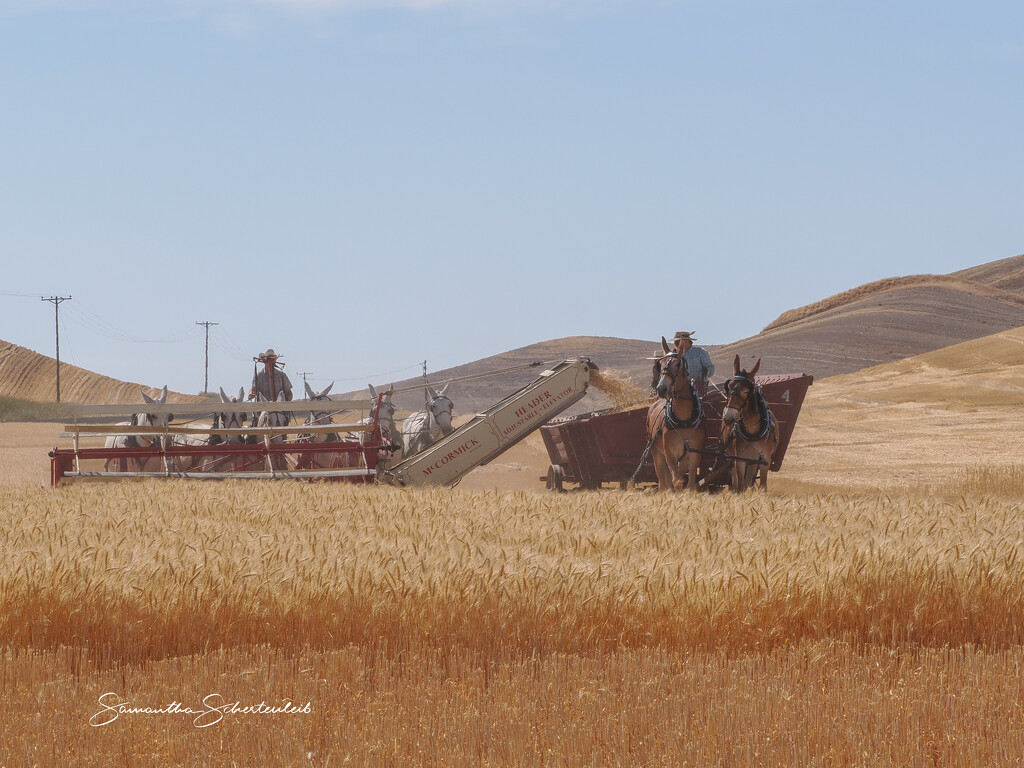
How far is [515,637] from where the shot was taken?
6137 mm

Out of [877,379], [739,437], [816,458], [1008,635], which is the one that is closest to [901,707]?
[1008,635]

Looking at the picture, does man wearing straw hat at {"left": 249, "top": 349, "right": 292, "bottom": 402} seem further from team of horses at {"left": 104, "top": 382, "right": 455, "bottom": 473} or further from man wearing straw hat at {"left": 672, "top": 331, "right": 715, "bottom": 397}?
man wearing straw hat at {"left": 672, "top": 331, "right": 715, "bottom": 397}

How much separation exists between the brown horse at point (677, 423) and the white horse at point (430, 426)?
585 cm

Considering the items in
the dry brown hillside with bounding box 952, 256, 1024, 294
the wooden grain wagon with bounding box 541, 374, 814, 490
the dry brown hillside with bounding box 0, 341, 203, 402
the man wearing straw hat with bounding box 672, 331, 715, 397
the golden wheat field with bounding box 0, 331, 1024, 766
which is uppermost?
the dry brown hillside with bounding box 952, 256, 1024, 294

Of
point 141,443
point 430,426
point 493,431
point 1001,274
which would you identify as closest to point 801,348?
point 1001,274

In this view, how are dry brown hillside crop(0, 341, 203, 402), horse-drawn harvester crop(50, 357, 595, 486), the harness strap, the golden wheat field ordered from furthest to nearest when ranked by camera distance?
dry brown hillside crop(0, 341, 203, 402)
horse-drawn harvester crop(50, 357, 595, 486)
the harness strap
the golden wheat field

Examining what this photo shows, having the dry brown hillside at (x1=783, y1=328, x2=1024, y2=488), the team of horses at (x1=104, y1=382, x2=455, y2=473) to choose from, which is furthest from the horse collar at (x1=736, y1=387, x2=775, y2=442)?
the dry brown hillside at (x1=783, y1=328, x2=1024, y2=488)

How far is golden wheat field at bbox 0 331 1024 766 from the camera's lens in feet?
14.7

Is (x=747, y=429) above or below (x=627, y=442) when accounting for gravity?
above

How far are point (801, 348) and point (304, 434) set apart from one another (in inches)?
2837

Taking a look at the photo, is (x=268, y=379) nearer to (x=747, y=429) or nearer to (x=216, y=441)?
(x=216, y=441)

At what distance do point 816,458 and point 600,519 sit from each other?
67.5ft

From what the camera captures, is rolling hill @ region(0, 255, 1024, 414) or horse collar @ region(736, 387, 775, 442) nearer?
horse collar @ region(736, 387, 775, 442)

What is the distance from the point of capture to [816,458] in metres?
28.5
